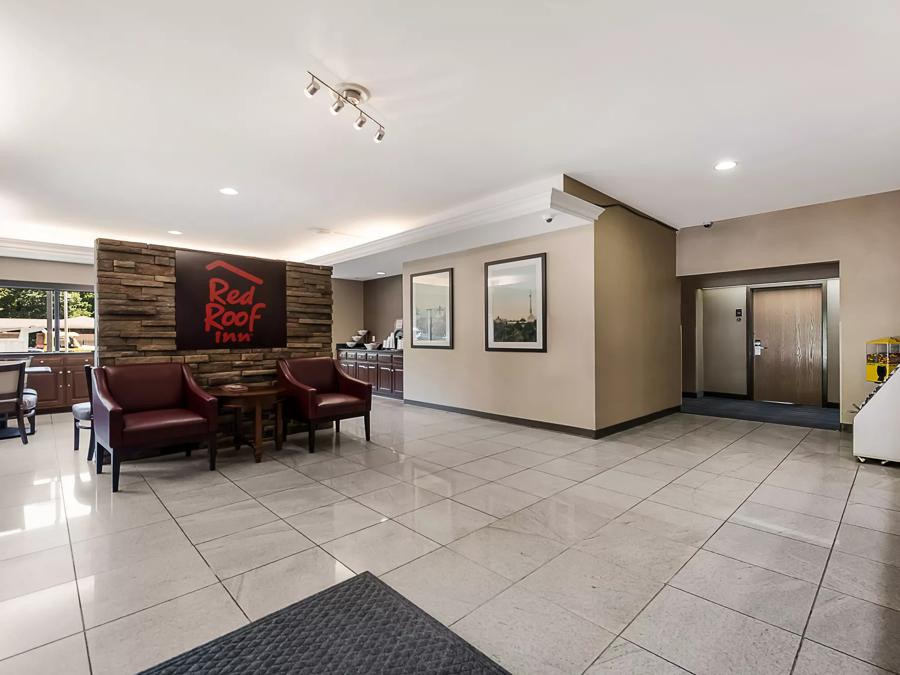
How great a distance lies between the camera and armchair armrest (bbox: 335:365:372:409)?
195 inches

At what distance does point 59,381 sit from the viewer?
23.0 ft

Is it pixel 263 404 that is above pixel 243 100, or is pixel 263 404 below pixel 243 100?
below

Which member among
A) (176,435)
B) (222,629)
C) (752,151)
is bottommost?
(222,629)

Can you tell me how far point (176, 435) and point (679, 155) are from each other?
5.01 m

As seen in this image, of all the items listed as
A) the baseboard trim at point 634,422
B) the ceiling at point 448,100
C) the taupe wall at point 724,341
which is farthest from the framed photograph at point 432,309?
the taupe wall at point 724,341

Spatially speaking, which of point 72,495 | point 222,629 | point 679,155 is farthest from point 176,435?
point 679,155

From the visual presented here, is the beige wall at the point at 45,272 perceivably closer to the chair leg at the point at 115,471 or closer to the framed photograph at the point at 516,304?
the chair leg at the point at 115,471

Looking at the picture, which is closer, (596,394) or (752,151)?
(752,151)

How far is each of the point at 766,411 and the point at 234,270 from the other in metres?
7.80

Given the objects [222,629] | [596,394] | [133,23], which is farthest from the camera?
[596,394]

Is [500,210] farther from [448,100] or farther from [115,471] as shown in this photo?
[115,471]

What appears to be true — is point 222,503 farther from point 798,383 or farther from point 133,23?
point 798,383

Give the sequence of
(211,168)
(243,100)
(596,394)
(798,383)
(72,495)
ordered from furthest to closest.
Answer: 1. (798,383)
2. (596,394)
3. (211,168)
4. (72,495)
5. (243,100)

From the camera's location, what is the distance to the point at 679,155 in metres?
3.92
